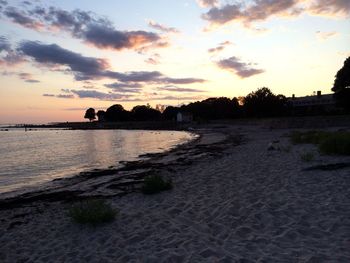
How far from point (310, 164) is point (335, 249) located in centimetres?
1058

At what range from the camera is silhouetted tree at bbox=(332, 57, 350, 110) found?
225 ft

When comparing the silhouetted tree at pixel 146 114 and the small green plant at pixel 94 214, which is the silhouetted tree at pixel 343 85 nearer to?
the small green plant at pixel 94 214

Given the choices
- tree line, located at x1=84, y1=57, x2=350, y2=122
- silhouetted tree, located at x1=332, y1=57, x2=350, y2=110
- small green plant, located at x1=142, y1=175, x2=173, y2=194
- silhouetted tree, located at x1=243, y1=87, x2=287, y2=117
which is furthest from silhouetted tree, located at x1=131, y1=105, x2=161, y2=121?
small green plant, located at x1=142, y1=175, x2=173, y2=194

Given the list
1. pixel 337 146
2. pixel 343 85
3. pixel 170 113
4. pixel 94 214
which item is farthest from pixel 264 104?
pixel 94 214

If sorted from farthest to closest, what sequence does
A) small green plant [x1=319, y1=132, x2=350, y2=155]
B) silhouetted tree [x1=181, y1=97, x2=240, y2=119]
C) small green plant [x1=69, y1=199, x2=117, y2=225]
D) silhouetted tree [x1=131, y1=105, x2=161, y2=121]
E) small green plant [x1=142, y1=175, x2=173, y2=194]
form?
1. silhouetted tree [x1=131, y1=105, x2=161, y2=121]
2. silhouetted tree [x1=181, y1=97, x2=240, y2=119]
3. small green plant [x1=319, y1=132, x2=350, y2=155]
4. small green plant [x1=142, y1=175, x2=173, y2=194]
5. small green plant [x1=69, y1=199, x2=117, y2=225]

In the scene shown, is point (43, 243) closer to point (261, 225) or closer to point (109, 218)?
point (109, 218)

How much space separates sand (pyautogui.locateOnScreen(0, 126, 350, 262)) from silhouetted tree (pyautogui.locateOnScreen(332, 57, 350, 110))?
200ft

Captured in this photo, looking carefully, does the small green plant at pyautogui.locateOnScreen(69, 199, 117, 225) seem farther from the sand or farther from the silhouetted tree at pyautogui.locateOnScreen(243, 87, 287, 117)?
the silhouetted tree at pyautogui.locateOnScreen(243, 87, 287, 117)

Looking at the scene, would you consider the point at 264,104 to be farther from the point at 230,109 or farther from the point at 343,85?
the point at 343,85

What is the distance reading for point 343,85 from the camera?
227ft

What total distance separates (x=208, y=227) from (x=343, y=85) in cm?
6884

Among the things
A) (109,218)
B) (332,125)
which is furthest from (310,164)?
(332,125)

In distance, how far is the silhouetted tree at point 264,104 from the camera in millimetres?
106812

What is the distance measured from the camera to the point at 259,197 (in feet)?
36.5
